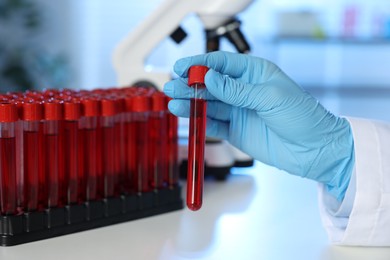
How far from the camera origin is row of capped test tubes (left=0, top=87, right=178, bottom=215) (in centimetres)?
86

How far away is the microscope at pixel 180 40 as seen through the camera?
1.25m

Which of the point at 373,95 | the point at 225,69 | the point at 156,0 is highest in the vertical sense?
the point at 156,0

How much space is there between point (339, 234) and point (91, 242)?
0.39 m

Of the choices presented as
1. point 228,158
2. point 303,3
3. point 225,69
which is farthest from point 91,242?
point 303,3

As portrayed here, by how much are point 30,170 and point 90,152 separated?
11 cm

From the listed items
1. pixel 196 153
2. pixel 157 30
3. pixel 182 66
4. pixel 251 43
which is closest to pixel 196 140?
pixel 196 153

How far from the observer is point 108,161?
3.18ft

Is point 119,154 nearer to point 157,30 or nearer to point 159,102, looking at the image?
point 159,102

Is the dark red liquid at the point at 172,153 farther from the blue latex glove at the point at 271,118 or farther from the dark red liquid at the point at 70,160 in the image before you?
the dark red liquid at the point at 70,160

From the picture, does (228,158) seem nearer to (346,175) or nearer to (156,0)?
(346,175)

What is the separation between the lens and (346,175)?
95 centimetres

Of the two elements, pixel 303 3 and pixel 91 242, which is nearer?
pixel 91 242

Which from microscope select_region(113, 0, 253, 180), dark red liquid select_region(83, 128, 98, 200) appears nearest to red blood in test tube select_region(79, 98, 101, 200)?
dark red liquid select_region(83, 128, 98, 200)

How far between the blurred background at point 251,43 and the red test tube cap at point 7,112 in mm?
3417
